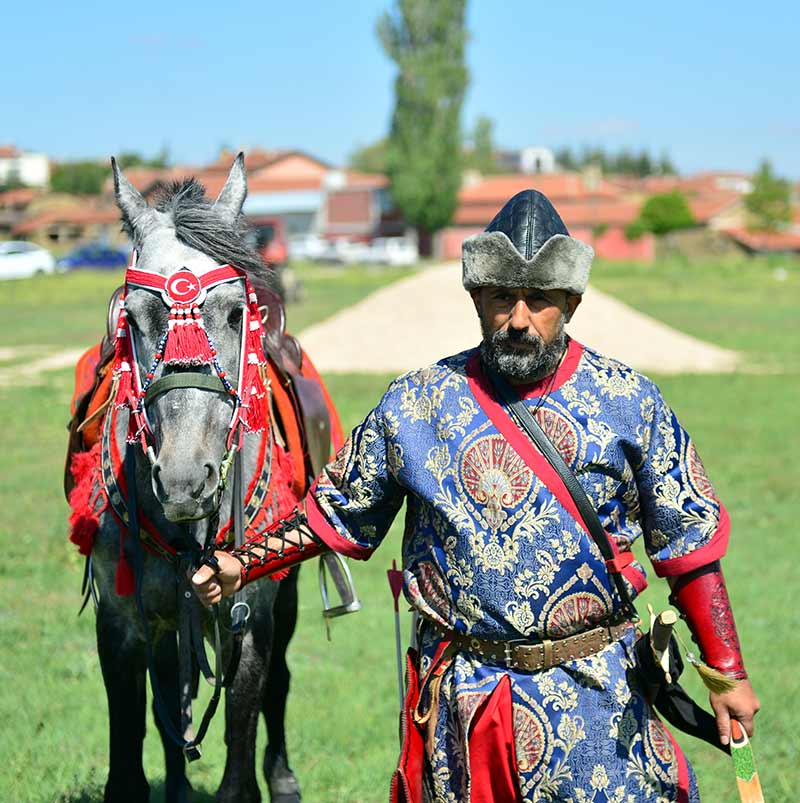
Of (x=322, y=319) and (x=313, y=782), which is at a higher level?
(x=313, y=782)

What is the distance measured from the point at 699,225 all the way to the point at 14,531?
75.9 m

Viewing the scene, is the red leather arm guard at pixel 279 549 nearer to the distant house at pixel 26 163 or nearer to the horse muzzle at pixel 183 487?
the horse muzzle at pixel 183 487

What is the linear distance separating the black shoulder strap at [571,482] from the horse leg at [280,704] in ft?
6.53

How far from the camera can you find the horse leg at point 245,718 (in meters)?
3.74

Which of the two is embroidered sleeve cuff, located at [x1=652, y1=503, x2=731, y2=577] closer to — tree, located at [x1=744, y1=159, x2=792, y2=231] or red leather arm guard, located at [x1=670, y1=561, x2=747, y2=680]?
red leather arm guard, located at [x1=670, y1=561, x2=747, y2=680]

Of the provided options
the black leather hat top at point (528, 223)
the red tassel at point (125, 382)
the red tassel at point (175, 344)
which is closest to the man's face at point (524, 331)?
the black leather hat top at point (528, 223)

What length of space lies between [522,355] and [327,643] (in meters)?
3.94

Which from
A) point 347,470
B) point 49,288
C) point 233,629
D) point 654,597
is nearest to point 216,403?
point 347,470

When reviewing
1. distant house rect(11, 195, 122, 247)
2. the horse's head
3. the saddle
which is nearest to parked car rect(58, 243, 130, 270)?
distant house rect(11, 195, 122, 247)

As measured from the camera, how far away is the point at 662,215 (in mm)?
68000

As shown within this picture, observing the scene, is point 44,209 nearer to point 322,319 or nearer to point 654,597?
point 322,319

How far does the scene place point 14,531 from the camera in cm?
870

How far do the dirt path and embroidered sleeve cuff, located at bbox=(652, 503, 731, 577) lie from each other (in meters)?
15.9

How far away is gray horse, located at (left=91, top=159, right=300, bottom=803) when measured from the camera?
294 centimetres
